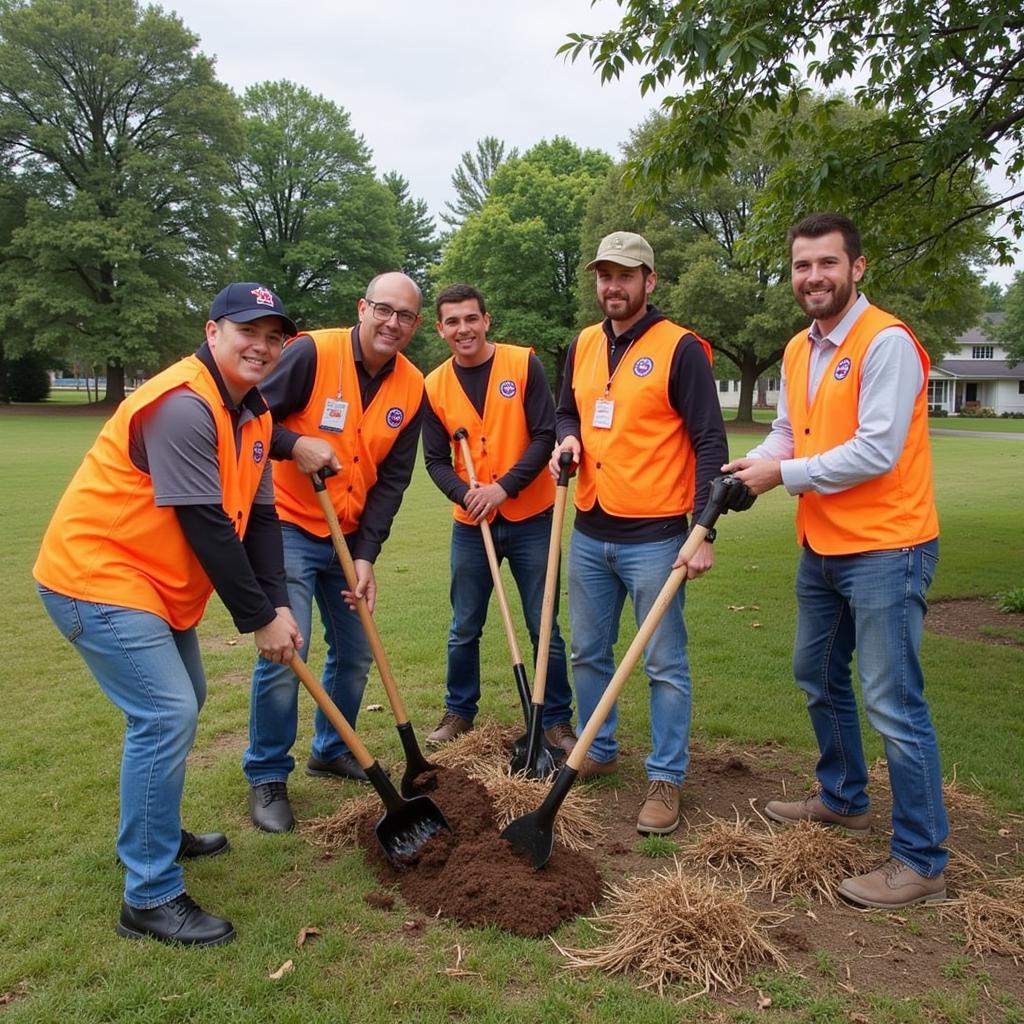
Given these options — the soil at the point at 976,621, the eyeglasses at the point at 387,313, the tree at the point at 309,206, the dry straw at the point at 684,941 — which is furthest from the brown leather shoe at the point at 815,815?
the tree at the point at 309,206

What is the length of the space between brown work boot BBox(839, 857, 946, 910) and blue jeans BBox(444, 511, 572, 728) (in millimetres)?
2030

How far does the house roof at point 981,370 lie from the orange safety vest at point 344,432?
6716cm

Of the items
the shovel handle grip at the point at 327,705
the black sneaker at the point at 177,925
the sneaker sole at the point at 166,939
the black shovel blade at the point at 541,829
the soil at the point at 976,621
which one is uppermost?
the shovel handle grip at the point at 327,705

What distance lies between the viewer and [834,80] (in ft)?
23.2

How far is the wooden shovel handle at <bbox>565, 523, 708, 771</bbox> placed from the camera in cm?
368

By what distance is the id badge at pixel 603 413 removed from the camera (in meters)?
4.36

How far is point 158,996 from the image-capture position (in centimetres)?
291

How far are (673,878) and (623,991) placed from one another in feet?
1.86

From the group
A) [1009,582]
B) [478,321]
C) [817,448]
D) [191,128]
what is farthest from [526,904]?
[191,128]

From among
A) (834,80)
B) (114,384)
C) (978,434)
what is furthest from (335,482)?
(114,384)

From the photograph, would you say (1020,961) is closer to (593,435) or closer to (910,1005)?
(910,1005)

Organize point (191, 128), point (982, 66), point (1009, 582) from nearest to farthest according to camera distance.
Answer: point (982, 66) → point (1009, 582) → point (191, 128)

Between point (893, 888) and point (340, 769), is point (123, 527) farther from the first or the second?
point (893, 888)

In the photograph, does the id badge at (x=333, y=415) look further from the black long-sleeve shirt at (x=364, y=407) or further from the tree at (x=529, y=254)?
the tree at (x=529, y=254)
